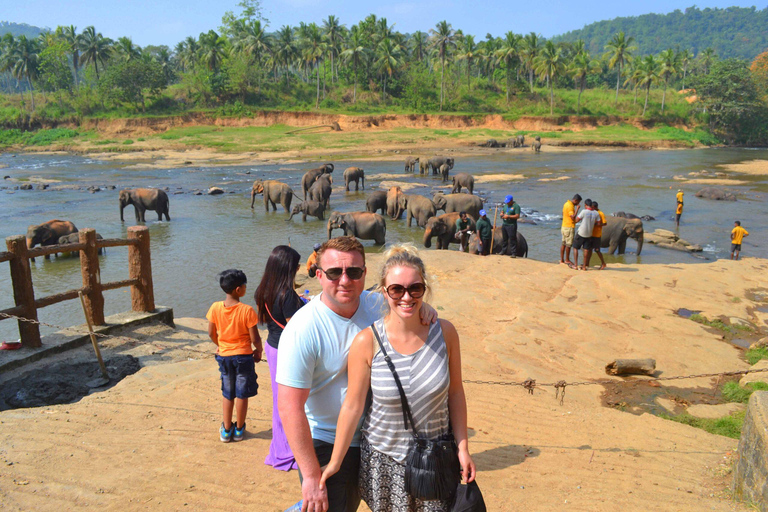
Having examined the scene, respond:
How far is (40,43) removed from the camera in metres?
83.6

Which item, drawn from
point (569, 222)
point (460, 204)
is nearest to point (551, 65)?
point (460, 204)

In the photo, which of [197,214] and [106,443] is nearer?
[106,443]

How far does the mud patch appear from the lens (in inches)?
256

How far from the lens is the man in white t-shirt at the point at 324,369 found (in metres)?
2.78

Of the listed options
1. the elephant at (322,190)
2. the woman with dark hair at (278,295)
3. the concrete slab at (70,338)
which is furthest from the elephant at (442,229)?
the woman with dark hair at (278,295)

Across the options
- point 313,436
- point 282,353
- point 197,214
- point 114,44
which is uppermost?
point 114,44

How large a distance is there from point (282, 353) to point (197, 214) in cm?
2190

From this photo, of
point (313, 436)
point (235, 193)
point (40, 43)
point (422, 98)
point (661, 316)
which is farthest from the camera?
point (40, 43)

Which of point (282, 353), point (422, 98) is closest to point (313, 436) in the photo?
point (282, 353)

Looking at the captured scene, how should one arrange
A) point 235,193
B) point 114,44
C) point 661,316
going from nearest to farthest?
point 661,316, point 235,193, point 114,44

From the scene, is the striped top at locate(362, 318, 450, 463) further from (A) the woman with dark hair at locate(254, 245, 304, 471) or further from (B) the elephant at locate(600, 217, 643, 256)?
(B) the elephant at locate(600, 217, 643, 256)

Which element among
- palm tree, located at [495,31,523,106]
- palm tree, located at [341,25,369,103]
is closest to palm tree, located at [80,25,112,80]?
palm tree, located at [341,25,369,103]

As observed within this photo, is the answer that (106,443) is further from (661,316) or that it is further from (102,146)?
(102,146)

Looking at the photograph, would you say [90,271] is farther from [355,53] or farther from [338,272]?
[355,53]
